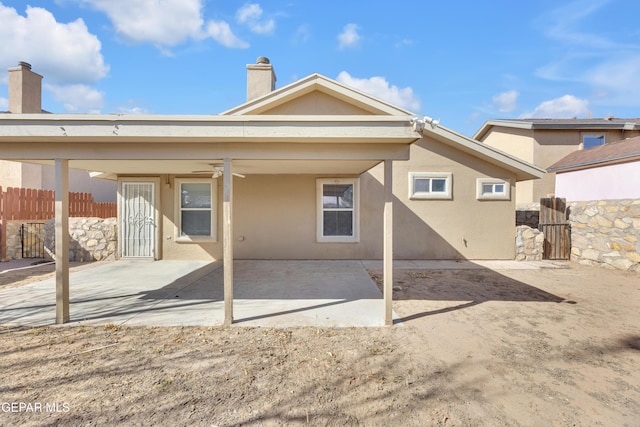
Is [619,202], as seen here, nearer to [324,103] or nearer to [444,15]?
[444,15]

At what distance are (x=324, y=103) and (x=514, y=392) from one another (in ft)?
27.9

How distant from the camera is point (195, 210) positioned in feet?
29.9

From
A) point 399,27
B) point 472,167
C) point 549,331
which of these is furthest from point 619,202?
point 399,27

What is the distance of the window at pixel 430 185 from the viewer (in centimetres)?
939

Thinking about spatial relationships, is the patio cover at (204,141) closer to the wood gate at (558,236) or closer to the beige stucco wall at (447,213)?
Result: the beige stucco wall at (447,213)

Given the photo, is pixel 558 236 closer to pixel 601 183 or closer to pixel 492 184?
pixel 601 183

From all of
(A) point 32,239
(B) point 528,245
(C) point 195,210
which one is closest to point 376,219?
(B) point 528,245

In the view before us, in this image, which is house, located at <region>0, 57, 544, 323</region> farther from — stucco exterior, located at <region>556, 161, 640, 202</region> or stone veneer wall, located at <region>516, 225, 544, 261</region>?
stucco exterior, located at <region>556, 161, 640, 202</region>

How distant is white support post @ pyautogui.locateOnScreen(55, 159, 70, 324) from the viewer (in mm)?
4324

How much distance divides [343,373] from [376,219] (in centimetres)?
647

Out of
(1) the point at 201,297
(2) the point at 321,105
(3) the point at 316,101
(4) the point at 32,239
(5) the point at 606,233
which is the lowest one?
(1) the point at 201,297

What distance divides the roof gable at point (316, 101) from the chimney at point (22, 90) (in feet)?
29.6

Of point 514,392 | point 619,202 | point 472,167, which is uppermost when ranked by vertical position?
point 472,167

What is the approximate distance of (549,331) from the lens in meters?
4.29
